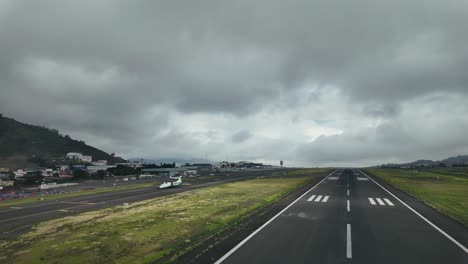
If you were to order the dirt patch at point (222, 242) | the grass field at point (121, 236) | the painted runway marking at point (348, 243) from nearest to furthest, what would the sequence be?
the dirt patch at point (222, 242) → the painted runway marking at point (348, 243) → the grass field at point (121, 236)

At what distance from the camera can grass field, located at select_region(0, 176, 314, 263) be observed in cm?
1336

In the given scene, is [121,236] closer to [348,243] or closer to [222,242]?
[222,242]

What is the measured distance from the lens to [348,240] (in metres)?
15.0

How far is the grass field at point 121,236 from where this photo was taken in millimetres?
13359

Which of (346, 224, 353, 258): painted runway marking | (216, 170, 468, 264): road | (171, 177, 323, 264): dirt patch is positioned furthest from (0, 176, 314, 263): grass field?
(346, 224, 353, 258): painted runway marking

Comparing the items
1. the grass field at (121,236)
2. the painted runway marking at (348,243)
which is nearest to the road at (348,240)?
the painted runway marking at (348,243)

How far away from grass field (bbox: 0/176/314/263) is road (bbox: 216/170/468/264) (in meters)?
3.39

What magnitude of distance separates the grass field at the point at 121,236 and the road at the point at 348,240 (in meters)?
3.39

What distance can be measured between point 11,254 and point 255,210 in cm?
1724

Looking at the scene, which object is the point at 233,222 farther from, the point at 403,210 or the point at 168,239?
the point at 403,210

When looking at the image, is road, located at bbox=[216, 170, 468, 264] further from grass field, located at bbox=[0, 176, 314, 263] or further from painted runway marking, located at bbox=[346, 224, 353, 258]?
grass field, located at bbox=[0, 176, 314, 263]

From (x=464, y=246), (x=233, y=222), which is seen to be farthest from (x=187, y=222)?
(x=464, y=246)

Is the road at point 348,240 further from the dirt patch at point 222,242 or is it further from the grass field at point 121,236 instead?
the grass field at point 121,236

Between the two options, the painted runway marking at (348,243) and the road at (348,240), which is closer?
the road at (348,240)
